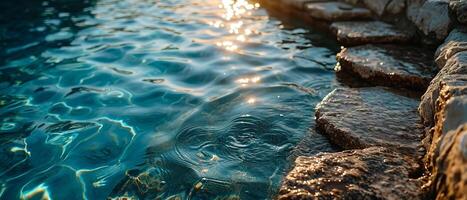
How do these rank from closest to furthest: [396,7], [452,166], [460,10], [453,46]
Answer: [452,166] → [453,46] → [460,10] → [396,7]

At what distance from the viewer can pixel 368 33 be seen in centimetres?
526

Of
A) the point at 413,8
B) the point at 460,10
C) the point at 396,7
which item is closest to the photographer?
the point at 460,10

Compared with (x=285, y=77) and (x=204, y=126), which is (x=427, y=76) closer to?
(x=285, y=77)

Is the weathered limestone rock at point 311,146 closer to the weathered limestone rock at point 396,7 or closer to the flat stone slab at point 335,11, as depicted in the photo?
the weathered limestone rock at point 396,7

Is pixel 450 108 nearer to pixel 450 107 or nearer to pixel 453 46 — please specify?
pixel 450 107

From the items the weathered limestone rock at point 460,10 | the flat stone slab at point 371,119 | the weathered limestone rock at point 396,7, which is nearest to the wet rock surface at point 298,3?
the weathered limestone rock at point 396,7

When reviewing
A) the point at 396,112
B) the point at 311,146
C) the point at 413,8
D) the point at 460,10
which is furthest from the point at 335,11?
the point at 311,146

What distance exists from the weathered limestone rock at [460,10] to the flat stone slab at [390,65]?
1.76ft

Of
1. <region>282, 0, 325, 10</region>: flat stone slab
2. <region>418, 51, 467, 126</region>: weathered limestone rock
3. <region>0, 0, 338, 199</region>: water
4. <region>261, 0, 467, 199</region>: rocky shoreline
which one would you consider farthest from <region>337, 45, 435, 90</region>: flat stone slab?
<region>282, 0, 325, 10</region>: flat stone slab

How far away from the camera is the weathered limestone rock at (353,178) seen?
217 centimetres

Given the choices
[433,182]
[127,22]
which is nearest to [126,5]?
[127,22]

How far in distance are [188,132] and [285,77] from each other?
1621 mm

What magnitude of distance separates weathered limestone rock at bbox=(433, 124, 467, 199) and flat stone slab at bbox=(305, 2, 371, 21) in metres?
4.41

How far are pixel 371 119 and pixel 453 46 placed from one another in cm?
115
